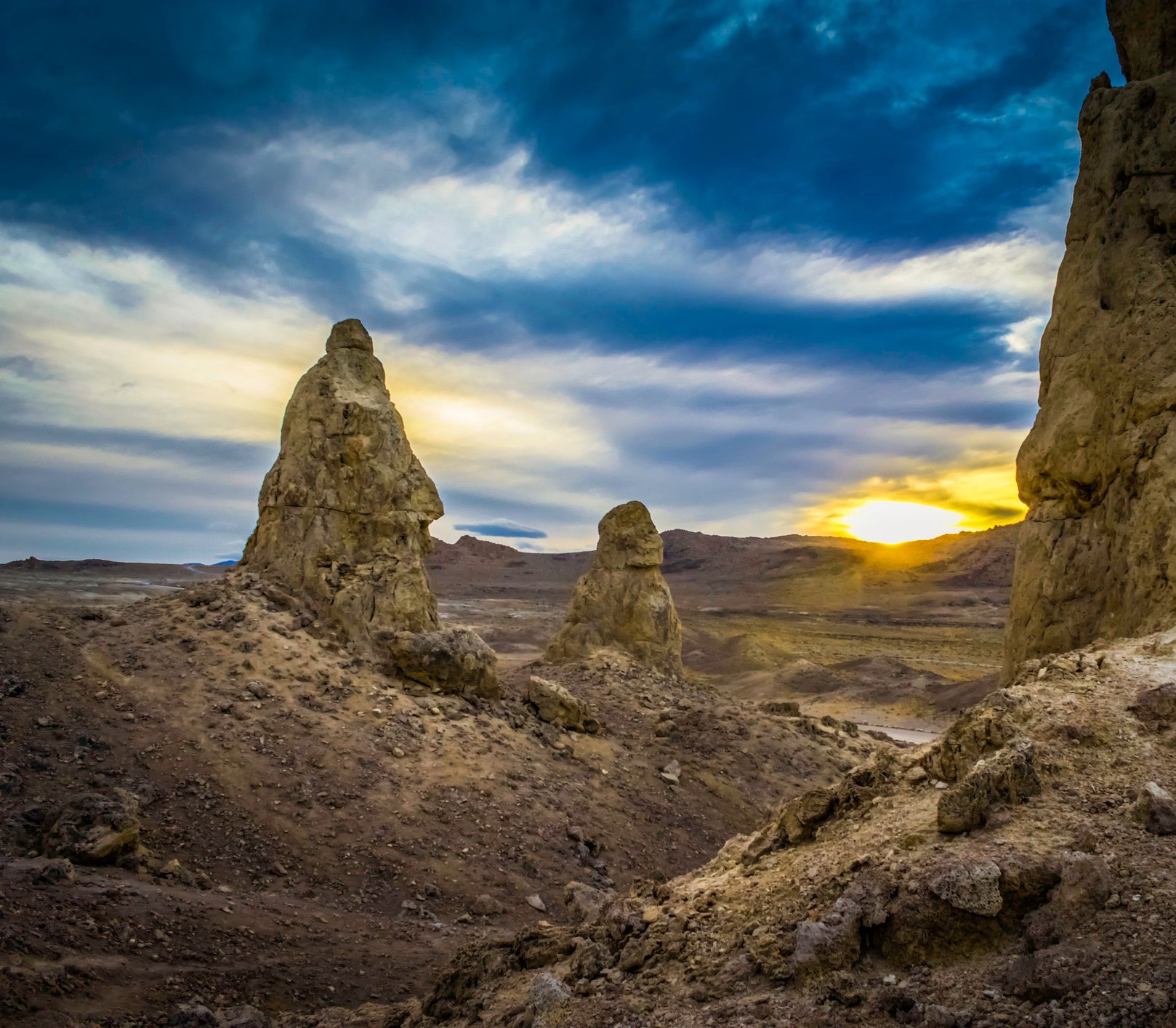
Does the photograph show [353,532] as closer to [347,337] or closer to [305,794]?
[347,337]

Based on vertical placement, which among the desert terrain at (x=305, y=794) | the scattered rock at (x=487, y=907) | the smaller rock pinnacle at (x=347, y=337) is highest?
the smaller rock pinnacle at (x=347, y=337)

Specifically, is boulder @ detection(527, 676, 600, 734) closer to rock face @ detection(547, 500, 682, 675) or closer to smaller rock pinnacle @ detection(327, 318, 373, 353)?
rock face @ detection(547, 500, 682, 675)

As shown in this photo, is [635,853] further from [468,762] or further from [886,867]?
[886,867]

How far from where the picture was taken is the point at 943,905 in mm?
3863

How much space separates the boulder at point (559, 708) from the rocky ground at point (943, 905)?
9.05 m

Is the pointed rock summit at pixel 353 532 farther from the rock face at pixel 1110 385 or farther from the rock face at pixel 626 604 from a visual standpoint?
the rock face at pixel 1110 385

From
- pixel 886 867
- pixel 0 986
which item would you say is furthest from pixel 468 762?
pixel 886 867

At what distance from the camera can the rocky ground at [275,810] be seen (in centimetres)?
677

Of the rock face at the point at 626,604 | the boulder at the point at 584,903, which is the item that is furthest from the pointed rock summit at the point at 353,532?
the boulder at the point at 584,903

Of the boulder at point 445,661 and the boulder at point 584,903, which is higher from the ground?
the boulder at point 445,661

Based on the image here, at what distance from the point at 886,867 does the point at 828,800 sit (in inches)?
47.5

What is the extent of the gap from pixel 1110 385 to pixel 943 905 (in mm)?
6222

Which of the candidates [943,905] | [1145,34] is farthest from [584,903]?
[1145,34]

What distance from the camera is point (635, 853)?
11930mm
